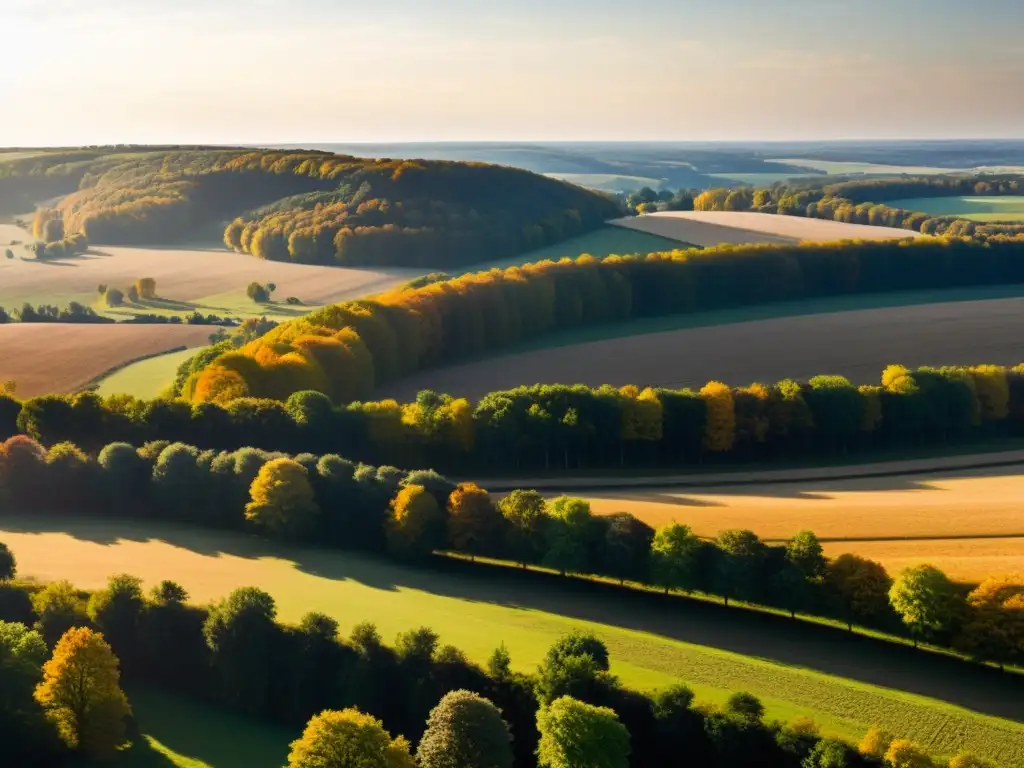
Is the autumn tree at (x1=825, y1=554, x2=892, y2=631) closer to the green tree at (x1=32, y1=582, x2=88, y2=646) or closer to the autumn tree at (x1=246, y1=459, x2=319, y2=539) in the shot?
the autumn tree at (x1=246, y1=459, x2=319, y2=539)

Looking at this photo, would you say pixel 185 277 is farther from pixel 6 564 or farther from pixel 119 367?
pixel 6 564

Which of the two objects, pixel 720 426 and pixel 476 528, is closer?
pixel 476 528

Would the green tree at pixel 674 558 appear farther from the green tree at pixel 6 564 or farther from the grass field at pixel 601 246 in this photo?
the grass field at pixel 601 246

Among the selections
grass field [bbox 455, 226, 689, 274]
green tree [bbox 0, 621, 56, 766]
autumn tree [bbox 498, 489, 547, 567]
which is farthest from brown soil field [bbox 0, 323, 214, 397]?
grass field [bbox 455, 226, 689, 274]

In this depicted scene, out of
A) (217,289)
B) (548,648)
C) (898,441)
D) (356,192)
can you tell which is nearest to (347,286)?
(217,289)

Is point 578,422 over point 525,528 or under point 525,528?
over

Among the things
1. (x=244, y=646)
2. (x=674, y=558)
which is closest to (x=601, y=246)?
(x=674, y=558)
